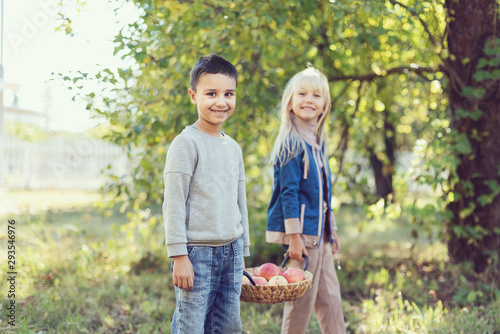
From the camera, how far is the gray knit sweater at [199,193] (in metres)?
1.88

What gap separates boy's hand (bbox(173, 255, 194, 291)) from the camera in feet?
6.06

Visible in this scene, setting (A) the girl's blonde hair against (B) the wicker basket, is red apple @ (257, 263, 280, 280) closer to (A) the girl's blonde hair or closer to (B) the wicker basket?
(B) the wicker basket

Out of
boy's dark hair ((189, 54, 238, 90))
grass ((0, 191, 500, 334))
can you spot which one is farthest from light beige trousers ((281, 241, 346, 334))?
boy's dark hair ((189, 54, 238, 90))

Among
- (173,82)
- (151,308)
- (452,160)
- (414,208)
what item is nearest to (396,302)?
(414,208)

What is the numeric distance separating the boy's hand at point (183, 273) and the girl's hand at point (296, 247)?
2.69 ft

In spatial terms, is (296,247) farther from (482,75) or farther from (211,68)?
(482,75)

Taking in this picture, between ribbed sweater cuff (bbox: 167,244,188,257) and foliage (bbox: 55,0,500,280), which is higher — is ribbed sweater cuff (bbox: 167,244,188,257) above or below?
below

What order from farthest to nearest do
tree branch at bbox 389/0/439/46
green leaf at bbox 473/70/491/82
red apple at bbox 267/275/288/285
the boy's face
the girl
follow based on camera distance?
1. green leaf at bbox 473/70/491/82
2. tree branch at bbox 389/0/439/46
3. the girl
4. red apple at bbox 267/275/288/285
5. the boy's face

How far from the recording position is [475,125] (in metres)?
4.05

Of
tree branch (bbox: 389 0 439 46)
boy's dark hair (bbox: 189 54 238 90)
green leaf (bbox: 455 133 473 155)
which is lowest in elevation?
green leaf (bbox: 455 133 473 155)

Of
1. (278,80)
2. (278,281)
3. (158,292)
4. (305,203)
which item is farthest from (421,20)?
(158,292)

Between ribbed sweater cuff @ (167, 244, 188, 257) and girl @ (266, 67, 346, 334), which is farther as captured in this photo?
girl @ (266, 67, 346, 334)

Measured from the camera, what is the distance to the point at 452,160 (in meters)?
3.65

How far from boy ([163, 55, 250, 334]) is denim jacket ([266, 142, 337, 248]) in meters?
0.45
